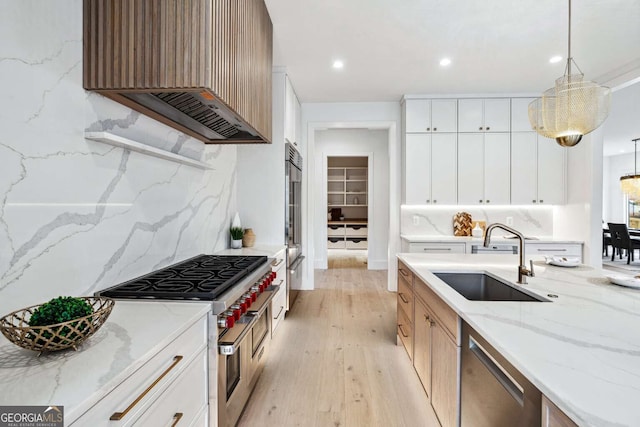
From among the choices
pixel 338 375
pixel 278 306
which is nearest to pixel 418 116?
pixel 278 306

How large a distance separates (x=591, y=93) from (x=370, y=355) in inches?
91.2

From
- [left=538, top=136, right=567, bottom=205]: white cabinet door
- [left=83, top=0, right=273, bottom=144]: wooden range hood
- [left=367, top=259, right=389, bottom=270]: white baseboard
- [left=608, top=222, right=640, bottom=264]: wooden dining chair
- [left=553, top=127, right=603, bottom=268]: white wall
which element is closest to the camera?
[left=83, top=0, right=273, bottom=144]: wooden range hood

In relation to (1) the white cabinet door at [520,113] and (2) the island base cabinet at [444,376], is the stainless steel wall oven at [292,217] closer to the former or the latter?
(2) the island base cabinet at [444,376]

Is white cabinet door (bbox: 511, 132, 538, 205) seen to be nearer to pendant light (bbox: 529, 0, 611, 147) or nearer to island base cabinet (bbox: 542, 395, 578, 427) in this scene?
pendant light (bbox: 529, 0, 611, 147)

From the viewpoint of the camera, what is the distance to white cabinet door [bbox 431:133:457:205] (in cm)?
420

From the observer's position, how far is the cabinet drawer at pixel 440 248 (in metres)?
3.93

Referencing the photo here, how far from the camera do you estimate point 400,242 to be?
4.48 m

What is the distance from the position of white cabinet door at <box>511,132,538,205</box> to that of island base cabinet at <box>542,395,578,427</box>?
390 centimetres

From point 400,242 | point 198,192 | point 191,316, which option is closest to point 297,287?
point 400,242

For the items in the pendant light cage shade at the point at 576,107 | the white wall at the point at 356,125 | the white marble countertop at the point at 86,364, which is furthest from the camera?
the white wall at the point at 356,125

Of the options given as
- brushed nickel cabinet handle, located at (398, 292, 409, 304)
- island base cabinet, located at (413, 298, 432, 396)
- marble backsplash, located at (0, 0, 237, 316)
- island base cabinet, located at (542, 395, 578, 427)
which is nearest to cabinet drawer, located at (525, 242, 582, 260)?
brushed nickel cabinet handle, located at (398, 292, 409, 304)

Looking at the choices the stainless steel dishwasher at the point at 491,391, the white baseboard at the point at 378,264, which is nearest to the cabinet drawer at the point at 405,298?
the stainless steel dishwasher at the point at 491,391

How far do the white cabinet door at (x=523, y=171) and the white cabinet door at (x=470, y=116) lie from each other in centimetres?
47

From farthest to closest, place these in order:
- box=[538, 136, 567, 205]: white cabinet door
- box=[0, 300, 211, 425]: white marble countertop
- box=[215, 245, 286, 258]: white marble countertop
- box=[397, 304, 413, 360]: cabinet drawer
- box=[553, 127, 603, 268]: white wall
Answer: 1. box=[538, 136, 567, 205]: white cabinet door
2. box=[553, 127, 603, 268]: white wall
3. box=[215, 245, 286, 258]: white marble countertop
4. box=[397, 304, 413, 360]: cabinet drawer
5. box=[0, 300, 211, 425]: white marble countertop
